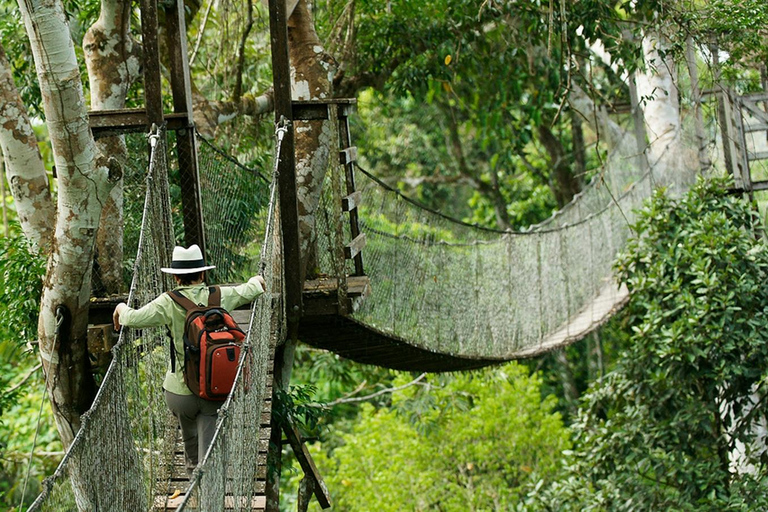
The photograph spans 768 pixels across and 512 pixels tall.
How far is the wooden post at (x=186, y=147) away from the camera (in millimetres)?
3796

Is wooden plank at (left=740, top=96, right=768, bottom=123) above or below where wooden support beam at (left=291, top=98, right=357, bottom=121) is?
above

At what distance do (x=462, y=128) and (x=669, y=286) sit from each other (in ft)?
19.6

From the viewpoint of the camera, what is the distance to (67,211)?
121 inches

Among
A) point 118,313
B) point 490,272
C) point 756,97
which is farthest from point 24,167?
point 756,97

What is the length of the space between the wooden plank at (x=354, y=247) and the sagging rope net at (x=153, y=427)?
31cm

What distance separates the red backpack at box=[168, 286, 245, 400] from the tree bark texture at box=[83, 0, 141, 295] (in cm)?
81

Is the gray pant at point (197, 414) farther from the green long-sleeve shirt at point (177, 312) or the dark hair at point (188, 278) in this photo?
the dark hair at point (188, 278)

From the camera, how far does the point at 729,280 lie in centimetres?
530

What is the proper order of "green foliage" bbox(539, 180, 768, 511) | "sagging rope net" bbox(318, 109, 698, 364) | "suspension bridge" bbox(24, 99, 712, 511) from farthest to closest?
"green foliage" bbox(539, 180, 768, 511) → "sagging rope net" bbox(318, 109, 698, 364) → "suspension bridge" bbox(24, 99, 712, 511)

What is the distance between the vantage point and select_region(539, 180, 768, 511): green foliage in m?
5.22

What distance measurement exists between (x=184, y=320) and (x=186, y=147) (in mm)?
1035

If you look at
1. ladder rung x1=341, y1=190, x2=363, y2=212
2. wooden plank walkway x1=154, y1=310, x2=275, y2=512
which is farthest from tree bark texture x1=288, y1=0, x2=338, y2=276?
wooden plank walkway x1=154, y1=310, x2=275, y2=512

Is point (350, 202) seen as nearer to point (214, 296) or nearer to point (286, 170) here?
point (286, 170)

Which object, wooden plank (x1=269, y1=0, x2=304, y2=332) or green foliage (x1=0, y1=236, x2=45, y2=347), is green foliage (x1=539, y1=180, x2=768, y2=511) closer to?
wooden plank (x1=269, y1=0, x2=304, y2=332)
